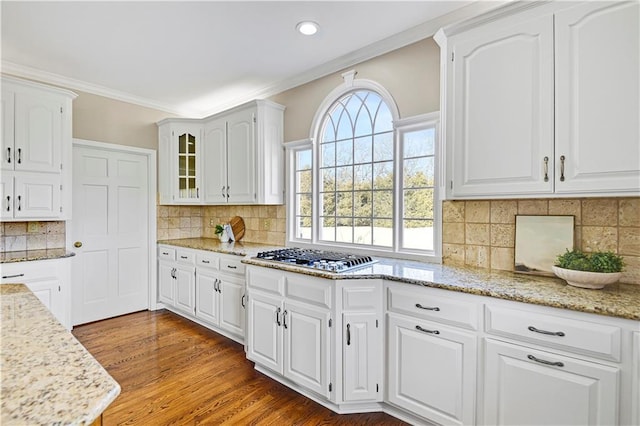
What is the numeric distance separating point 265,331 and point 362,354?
80 cm

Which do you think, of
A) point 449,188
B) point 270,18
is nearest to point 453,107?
point 449,188

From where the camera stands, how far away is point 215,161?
380cm

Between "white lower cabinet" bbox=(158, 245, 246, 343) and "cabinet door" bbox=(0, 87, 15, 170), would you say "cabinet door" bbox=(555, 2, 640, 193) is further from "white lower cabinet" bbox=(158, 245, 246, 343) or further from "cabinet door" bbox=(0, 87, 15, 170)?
"cabinet door" bbox=(0, 87, 15, 170)

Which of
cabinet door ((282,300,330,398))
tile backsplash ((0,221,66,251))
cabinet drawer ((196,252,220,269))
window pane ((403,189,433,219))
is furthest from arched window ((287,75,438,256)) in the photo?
tile backsplash ((0,221,66,251))

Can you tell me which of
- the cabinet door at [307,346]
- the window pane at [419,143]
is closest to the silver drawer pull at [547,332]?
the cabinet door at [307,346]

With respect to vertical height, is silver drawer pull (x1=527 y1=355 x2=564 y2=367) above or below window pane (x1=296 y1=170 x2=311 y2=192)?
below

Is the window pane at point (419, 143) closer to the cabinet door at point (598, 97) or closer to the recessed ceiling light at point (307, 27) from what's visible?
the cabinet door at point (598, 97)

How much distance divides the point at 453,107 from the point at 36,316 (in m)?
2.32

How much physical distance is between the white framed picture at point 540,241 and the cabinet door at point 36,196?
3863mm

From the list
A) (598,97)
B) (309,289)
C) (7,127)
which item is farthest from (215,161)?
(598,97)

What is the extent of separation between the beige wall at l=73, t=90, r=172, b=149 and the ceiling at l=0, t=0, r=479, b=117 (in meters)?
0.16

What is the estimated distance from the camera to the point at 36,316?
1.28 metres

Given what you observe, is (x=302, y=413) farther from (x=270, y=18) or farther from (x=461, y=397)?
(x=270, y=18)

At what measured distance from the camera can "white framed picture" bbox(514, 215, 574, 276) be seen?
6.28ft
